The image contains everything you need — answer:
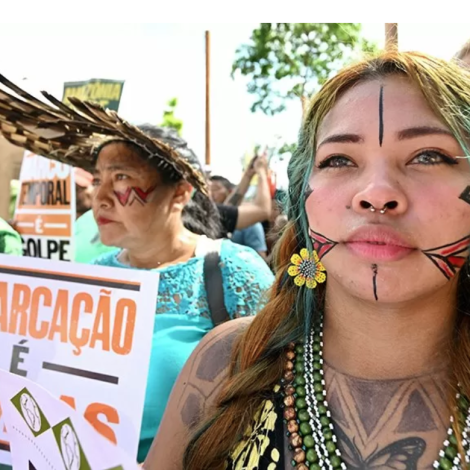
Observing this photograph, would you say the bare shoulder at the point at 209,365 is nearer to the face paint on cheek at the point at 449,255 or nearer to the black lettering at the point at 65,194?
the face paint on cheek at the point at 449,255

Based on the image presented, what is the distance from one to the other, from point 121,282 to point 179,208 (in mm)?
997

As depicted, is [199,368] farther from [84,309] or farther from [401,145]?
[401,145]

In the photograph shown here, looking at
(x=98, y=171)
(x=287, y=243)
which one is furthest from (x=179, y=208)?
(x=287, y=243)

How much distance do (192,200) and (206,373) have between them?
5.23ft

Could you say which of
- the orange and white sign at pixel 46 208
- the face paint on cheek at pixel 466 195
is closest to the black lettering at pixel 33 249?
the orange and white sign at pixel 46 208

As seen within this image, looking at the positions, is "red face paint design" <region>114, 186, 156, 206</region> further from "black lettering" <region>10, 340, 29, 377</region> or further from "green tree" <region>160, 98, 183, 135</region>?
"green tree" <region>160, 98, 183, 135</region>

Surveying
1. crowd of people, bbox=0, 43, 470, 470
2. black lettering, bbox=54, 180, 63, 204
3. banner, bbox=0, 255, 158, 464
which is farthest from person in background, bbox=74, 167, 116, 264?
crowd of people, bbox=0, 43, 470, 470

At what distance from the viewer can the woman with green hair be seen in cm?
112

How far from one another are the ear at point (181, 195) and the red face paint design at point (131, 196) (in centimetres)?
17

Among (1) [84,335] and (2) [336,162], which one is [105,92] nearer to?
(1) [84,335]

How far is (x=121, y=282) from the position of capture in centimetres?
165

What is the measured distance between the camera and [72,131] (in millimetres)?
2441

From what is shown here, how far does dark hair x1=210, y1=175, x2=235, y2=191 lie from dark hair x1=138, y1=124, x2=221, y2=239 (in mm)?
3288

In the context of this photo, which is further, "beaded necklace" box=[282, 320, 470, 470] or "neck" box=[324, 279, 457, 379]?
"neck" box=[324, 279, 457, 379]
